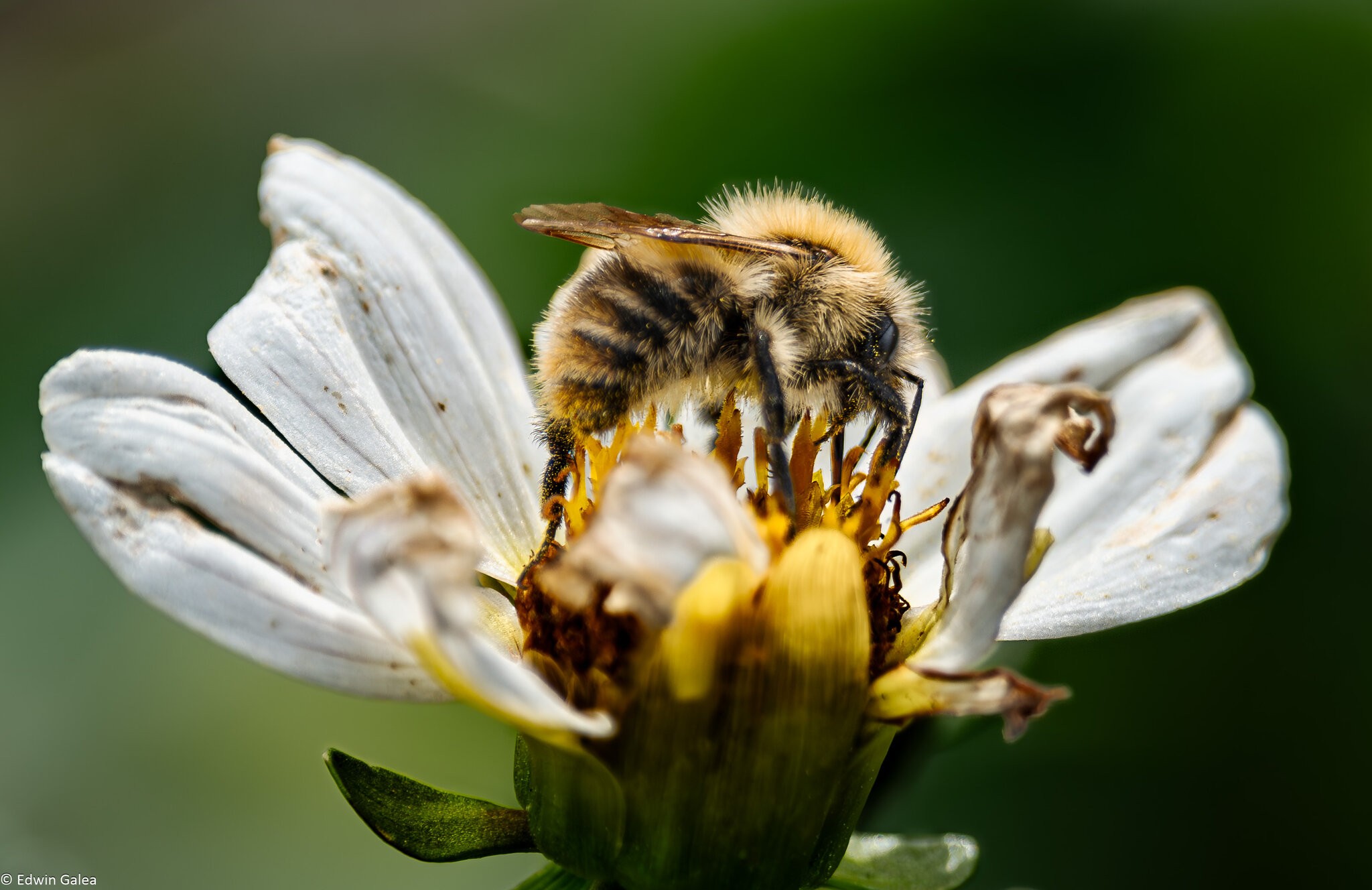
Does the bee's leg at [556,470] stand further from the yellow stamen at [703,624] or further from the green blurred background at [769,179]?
the green blurred background at [769,179]

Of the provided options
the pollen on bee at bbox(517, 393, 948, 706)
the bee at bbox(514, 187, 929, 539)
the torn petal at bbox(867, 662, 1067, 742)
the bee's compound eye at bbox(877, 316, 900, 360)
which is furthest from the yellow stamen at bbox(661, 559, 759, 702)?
the bee's compound eye at bbox(877, 316, 900, 360)

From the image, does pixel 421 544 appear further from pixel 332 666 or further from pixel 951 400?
pixel 951 400

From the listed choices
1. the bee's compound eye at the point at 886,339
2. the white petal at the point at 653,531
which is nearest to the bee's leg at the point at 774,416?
the bee's compound eye at the point at 886,339

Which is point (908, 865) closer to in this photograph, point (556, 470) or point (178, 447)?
point (556, 470)

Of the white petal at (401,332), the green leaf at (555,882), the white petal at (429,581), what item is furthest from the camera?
the white petal at (401,332)

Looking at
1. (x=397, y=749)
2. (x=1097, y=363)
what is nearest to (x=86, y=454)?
(x=397, y=749)

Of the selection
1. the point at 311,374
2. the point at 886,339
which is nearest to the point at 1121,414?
the point at 886,339
